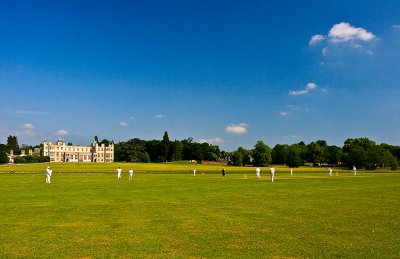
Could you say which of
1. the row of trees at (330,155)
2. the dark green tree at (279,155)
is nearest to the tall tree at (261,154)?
the row of trees at (330,155)

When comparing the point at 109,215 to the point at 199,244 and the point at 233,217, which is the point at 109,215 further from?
the point at 199,244

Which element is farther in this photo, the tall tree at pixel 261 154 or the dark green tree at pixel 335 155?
the dark green tree at pixel 335 155

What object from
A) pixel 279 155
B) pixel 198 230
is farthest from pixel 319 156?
pixel 198 230

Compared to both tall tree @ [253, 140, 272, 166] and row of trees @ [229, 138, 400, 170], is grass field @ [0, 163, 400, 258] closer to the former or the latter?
row of trees @ [229, 138, 400, 170]

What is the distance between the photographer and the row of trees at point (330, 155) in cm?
13912

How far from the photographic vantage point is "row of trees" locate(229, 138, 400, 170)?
139 m

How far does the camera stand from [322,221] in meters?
17.4

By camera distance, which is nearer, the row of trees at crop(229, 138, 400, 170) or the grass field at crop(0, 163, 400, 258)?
the grass field at crop(0, 163, 400, 258)

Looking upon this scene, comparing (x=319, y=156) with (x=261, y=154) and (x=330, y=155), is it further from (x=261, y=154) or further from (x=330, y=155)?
(x=261, y=154)

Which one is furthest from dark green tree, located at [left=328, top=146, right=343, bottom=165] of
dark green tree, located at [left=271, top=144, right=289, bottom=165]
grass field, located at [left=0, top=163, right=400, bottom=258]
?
grass field, located at [left=0, top=163, right=400, bottom=258]

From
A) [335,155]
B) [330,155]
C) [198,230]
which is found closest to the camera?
[198,230]

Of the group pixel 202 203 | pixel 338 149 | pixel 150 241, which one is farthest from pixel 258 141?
pixel 150 241

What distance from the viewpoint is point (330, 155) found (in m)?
185

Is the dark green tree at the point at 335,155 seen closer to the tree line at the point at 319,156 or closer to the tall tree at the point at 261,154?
the tree line at the point at 319,156
